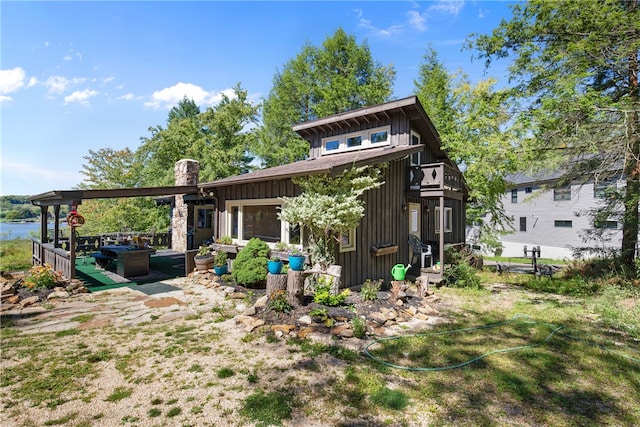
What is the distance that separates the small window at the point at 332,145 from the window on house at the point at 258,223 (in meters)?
3.87

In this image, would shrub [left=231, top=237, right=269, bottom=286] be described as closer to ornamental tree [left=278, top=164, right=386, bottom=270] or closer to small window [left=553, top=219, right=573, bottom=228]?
ornamental tree [left=278, top=164, right=386, bottom=270]

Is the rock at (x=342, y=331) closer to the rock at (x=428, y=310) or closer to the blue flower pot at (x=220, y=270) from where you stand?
the rock at (x=428, y=310)

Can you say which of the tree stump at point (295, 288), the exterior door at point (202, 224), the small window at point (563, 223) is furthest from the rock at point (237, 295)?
the small window at point (563, 223)

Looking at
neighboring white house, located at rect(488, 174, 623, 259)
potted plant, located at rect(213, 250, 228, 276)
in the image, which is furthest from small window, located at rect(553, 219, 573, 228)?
potted plant, located at rect(213, 250, 228, 276)

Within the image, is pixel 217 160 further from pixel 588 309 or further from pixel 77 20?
pixel 588 309

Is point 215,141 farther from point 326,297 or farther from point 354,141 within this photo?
point 326,297

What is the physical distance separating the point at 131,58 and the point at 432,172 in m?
9.57

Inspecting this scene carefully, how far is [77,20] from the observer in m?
7.34

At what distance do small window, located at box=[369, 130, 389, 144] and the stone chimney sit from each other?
8160 millimetres

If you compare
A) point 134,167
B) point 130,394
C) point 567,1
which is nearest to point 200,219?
point 130,394

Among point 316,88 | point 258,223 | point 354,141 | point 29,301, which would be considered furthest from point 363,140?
point 316,88

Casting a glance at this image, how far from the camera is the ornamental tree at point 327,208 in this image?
6.51 metres

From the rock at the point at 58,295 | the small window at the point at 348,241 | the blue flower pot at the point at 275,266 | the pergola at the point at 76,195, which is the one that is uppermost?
the pergola at the point at 76,195

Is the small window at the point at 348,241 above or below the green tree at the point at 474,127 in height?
below
